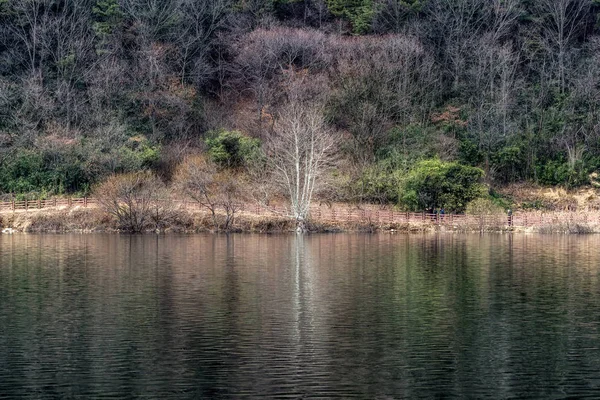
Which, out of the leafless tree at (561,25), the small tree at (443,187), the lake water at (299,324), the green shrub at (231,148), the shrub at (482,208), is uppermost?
the leafless tree at (561,25)

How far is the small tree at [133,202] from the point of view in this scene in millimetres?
69062

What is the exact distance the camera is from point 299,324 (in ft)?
102

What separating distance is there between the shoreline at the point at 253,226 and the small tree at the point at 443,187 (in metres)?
1.94

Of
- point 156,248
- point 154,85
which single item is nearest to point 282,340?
point 156,248

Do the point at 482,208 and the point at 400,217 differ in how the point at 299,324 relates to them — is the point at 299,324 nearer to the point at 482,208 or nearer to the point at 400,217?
the point at 400,217

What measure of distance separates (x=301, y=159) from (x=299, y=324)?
39890mm

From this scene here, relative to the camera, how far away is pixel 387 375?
2411 centimetres

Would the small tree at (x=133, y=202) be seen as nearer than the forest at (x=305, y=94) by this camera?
Yes

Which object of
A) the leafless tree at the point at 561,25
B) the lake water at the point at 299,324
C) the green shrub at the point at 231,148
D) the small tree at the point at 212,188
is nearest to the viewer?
the lake water at the point at 299,324

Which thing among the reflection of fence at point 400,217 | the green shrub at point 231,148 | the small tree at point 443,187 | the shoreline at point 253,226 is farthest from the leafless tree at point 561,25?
the green shrub at point 231,148

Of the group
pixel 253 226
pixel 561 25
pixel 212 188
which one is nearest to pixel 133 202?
pixel 212 188

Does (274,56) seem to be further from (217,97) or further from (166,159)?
(166,159)

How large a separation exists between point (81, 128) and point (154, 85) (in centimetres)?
780

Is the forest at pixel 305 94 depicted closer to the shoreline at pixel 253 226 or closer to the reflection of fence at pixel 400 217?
the reflection of fence at pixel 400 217
